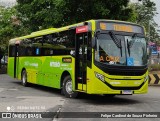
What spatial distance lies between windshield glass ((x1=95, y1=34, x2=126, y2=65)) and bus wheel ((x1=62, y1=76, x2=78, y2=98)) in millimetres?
2475

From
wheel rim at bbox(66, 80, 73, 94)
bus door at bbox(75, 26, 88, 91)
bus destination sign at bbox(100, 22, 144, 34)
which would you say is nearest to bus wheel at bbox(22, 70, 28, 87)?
wheel rim at bbox(66, 80, 73, 94)

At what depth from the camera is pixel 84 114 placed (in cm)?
1199

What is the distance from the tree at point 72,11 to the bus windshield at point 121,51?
12.0 metres

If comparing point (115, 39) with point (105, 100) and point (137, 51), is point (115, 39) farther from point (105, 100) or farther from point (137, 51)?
point (105, 100)

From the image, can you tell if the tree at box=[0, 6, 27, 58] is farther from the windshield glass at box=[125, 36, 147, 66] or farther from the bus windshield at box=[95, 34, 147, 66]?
the bus windshield at box=[95, 34, 147, 66]

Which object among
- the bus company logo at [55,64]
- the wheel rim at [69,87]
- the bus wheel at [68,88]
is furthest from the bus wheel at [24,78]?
the wheel rim at [69,87]

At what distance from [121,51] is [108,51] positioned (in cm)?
54

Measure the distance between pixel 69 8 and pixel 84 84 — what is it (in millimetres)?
13685

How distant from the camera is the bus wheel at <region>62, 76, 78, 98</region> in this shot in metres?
16.5

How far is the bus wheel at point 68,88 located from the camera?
1650cm

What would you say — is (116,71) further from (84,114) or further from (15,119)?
(15,119)

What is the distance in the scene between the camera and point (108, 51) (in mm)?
14664

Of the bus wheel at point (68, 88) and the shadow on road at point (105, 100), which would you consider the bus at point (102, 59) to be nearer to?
the bus wheel at point (68, 88)

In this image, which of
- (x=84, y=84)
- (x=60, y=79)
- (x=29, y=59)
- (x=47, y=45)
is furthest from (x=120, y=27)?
(x=29, y=59)
